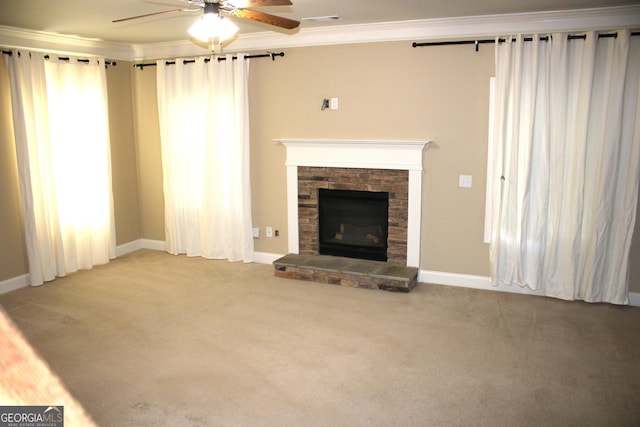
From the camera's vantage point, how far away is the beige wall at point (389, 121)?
479 centimetres

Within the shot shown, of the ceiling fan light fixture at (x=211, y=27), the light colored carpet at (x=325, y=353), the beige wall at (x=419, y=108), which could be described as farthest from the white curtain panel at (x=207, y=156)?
the ceiling fan light fixture at (x=211, y=27)

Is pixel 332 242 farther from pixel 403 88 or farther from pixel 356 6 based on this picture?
pixel 356 6

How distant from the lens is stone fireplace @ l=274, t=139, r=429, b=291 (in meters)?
5.02

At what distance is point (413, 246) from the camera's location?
5.18 metres

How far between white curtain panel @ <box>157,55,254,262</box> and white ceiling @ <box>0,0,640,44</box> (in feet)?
2.47

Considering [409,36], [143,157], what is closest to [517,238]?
[409,36]

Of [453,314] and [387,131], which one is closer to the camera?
[453,314]

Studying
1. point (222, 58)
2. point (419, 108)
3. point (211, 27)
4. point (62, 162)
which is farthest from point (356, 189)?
point (62, 162)

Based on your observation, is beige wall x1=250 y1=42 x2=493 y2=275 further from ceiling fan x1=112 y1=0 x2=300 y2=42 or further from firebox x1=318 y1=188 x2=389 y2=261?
ceiling fan x1=112 y1=0 x2=300 y2=42

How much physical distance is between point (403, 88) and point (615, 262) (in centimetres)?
247

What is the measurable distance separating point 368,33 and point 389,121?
88 cm

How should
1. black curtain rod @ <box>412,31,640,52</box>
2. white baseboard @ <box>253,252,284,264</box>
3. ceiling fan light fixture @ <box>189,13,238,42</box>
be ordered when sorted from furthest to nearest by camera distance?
white baseboard @ <box>253,252,284,264</box> < black curtain rod @ <box>412,31,640,52</box> < ceiling fan light fixture @ <box>189,13,238,42</box>

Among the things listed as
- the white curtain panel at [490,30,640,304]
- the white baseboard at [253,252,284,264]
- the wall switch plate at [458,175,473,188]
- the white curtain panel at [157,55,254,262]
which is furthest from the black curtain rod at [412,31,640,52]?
the white baseboard at [253,252,284,264]

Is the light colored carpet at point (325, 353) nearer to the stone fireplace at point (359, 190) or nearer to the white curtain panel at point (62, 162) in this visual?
the stone fireplace at point (359, 190)
